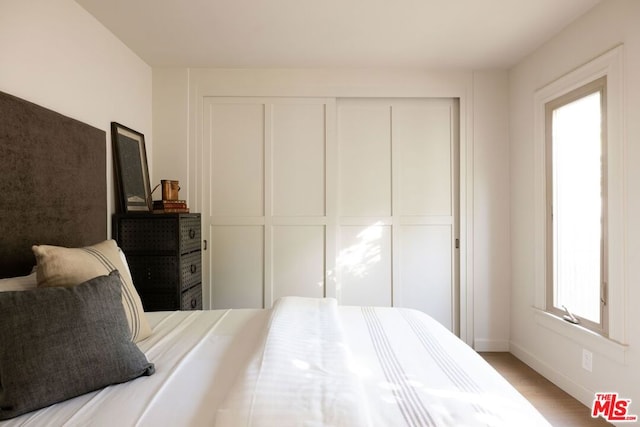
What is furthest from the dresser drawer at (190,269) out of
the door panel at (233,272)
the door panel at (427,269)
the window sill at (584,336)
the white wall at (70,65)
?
the window sill at (584,336)

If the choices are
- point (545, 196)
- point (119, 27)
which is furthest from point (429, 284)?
point (119, 27)

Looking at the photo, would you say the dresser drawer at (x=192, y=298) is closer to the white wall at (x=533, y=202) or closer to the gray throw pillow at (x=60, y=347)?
the gray throw pillow at (x=60, y=347)

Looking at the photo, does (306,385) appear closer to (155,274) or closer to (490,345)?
(155,274)

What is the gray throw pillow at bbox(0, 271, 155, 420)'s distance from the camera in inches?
35.3

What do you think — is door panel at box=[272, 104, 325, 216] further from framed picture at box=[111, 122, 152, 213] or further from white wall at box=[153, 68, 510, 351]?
framed picture at box=[111, 122, 152, 213]

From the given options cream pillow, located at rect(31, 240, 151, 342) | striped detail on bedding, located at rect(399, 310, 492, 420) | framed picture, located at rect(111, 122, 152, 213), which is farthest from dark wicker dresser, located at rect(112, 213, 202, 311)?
striped detail on bedding, located at rect(399, 310, 492, 420)

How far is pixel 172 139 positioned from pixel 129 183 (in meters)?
0.63

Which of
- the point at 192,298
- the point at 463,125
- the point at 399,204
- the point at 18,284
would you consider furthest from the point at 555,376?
the point at 18,284

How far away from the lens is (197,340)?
4.68 feet

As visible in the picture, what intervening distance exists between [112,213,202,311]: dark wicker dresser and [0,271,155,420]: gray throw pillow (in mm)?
1260

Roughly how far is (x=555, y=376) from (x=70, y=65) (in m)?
3.73

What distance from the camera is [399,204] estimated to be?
9.96 feet

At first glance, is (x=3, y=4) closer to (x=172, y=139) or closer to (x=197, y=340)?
(x=172, y=139)

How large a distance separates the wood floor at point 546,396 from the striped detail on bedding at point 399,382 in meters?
1.40
